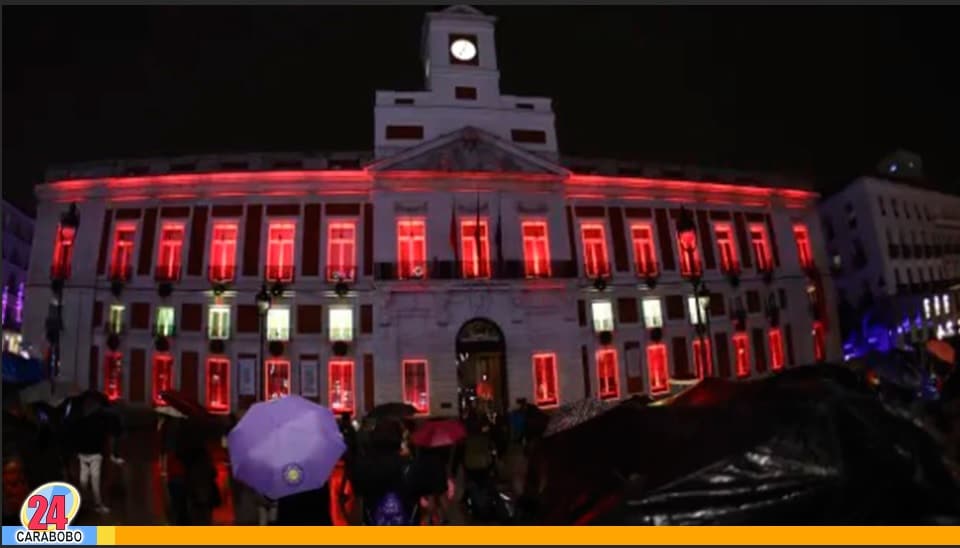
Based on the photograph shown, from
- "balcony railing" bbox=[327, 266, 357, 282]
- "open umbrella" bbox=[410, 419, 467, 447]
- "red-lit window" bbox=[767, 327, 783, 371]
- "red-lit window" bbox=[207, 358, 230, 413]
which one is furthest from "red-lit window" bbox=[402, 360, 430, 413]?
"red-lit window" bbox=[767, 327, 783, 371]

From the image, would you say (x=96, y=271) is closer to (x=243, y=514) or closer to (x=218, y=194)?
(x=218, y=194)

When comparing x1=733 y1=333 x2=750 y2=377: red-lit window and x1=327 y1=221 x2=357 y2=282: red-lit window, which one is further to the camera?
x1=733 y1=333 x2=750 y2=377: red-lit window

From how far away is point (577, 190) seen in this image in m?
23.2

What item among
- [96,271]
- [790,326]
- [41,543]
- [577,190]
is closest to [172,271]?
[96,271]

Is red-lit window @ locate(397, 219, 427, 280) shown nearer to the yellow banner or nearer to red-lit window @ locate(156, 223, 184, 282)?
red-lit window @ locate(156, 223, 184, 282)

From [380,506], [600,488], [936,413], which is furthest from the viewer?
[936,413]

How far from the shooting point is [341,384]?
824 inches

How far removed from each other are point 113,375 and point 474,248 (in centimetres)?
1290

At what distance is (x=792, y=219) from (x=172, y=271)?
80.2 ft

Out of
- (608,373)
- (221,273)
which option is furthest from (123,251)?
(608,373)

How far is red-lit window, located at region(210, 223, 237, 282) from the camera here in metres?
21.0

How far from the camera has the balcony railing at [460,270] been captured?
21.0m

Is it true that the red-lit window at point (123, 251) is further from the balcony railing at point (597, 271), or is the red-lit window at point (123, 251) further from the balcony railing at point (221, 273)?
the balcony railing at point (597, 271)

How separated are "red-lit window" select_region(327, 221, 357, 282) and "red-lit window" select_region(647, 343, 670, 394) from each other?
37.5 feet
